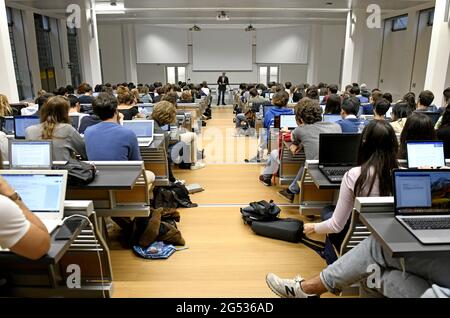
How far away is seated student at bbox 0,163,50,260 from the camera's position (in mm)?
1321

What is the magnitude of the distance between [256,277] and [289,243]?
644 mm

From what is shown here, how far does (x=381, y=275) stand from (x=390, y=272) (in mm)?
76

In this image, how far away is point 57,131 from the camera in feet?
9.33

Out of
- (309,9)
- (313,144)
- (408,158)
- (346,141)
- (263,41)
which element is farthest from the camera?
(263,41)

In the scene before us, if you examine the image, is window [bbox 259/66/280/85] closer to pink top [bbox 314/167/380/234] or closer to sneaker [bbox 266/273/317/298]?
pink top [bbox 314/167/380/234]

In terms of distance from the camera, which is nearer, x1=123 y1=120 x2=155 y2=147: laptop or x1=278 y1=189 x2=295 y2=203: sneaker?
x1=123 y1=120 x2=155 y2=147: laptop

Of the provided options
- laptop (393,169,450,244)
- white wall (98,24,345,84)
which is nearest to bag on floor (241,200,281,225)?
laptop (393,169,450,244)

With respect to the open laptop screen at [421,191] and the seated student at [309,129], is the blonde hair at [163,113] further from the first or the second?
the open laptop screen at [421,191]

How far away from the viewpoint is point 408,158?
2525 mm

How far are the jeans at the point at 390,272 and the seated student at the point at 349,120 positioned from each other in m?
2.23

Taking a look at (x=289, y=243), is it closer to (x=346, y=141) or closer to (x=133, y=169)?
(x=346, y=141)

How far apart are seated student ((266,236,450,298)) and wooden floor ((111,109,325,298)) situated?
1.46ft

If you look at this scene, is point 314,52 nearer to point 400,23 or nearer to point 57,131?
point 400,23

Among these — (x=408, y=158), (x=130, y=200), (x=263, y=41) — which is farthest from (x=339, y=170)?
(x=263, y=41)
